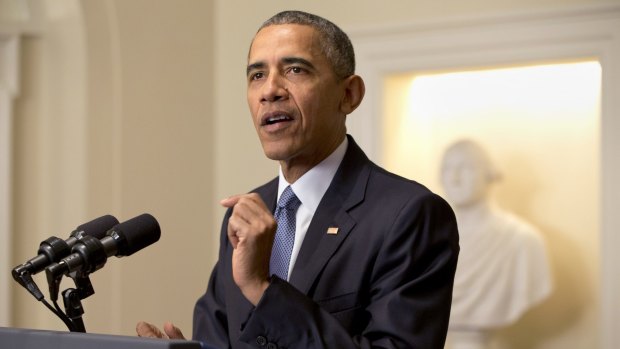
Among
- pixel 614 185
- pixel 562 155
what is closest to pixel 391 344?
pixel 614 185

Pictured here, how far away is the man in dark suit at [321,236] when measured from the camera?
6.49ft

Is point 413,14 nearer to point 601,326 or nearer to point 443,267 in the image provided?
point 601,326

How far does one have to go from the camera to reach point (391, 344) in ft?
6.61

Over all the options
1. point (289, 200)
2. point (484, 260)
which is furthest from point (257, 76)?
point (484, 260)

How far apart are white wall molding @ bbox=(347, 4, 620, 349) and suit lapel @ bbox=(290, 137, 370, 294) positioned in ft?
6.96

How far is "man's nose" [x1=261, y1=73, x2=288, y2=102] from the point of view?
2.23 metres

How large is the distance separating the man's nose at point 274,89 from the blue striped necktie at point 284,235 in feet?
0.72

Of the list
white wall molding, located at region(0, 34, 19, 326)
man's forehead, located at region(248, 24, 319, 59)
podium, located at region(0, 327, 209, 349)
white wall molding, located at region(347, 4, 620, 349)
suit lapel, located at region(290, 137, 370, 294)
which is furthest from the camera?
white wall molding, located at region(0, 34, 19, 326)

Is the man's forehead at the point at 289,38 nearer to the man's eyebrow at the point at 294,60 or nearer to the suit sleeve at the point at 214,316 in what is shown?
the man's eyebrow at the point at 294,60

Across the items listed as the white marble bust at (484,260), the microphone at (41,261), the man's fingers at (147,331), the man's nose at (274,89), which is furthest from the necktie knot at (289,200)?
the white marble bust at (484,260)

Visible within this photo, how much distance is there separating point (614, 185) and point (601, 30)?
62cm

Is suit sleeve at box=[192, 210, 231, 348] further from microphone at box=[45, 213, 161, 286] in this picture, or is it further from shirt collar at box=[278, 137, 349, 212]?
microphone at box=[45, 213, 161, 286]

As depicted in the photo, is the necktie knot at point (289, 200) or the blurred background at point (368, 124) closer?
the necktie knot at point (289, 200)

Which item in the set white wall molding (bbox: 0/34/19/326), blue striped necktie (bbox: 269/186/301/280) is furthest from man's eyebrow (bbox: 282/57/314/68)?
white wall molding (bbox: 0/34/19/326)
